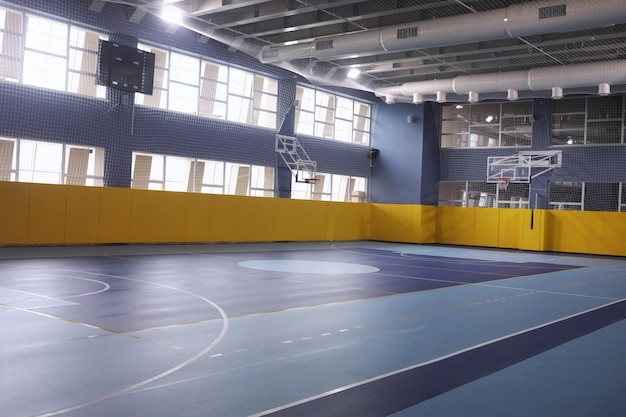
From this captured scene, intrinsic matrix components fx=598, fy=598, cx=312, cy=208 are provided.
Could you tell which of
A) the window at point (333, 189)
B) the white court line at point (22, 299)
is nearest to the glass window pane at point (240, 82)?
the window at point (333, 189)

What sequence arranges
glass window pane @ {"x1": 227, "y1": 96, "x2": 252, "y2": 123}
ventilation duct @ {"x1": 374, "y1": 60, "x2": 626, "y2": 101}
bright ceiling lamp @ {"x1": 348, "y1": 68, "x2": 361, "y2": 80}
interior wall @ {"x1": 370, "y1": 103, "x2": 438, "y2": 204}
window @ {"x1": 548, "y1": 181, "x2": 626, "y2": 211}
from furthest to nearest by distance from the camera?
interior wall @ {"x1": 370, "y1": 103, "x2": 438, "y2": 204} → window @ {"x1": 548, "y1": 181, "x2": 626, "y2": 211} → bright ceiling lamp @ {"x1": 348, "y1": 68, "x2": 361, "y2": 80} → glass window pane @ {"x1": 227, "y1": 96, "x2": 252, "y2": 123} → ventilation duct @ {"x1": 374, "y1": 60, "x2": 626, "y2": 101}

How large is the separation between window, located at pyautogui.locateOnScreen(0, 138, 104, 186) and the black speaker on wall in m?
2.29

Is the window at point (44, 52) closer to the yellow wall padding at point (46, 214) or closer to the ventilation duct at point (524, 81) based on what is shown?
the yellow wall padding at point (46, 214)

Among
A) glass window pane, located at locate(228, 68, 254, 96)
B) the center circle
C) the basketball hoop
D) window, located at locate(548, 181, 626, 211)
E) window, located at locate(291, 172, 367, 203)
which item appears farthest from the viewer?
window, located at locate(291, 172, 367, 203)

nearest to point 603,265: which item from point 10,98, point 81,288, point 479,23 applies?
point 479,23

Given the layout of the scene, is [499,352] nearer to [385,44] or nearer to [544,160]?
[385,44]

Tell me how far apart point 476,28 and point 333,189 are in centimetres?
1373

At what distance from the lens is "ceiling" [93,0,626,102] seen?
1625 cm

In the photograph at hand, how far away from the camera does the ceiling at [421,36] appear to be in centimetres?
1625

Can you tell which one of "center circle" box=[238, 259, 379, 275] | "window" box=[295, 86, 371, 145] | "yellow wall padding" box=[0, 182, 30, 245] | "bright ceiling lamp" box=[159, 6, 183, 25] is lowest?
"center circle" box=[238, 259, 379, 275]

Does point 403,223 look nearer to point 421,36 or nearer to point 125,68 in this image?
point 421,36

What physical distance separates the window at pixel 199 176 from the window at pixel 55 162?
1469 mm

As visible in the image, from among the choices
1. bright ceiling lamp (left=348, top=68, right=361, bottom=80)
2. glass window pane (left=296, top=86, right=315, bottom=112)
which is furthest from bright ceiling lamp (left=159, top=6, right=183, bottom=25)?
glass window pane (left=296, top=86, right=315, bottom=112)

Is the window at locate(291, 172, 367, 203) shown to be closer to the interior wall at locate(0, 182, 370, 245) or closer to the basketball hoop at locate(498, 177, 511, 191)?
the interior wall at locate(0, 182, 370, 245)
